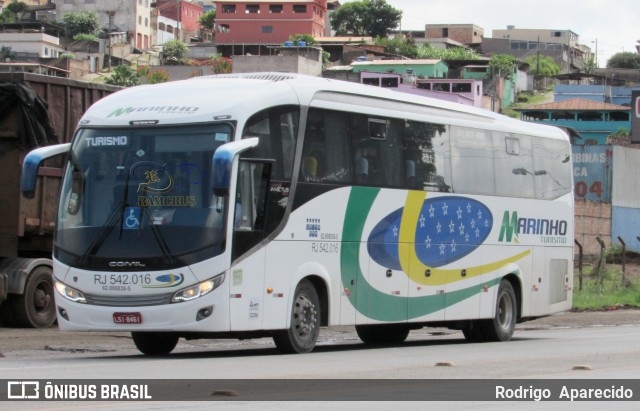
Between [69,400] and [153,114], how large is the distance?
5.96 meters

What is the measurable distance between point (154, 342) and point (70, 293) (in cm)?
176

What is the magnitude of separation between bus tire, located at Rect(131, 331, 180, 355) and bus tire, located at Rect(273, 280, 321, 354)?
4.91 ft

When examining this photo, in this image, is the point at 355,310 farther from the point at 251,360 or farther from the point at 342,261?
the point at 251,360

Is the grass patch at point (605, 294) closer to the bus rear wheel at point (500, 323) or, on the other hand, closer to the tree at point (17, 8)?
the bus rear wheel at point (500, 323)

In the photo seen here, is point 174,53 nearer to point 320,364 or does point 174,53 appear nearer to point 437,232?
point 437,232

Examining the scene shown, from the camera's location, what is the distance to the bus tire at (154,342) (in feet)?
53.1

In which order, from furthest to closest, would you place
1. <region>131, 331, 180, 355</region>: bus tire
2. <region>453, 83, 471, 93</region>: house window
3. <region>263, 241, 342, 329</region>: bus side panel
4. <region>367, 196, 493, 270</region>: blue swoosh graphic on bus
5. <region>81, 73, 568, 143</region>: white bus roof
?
<region>453, 83, 471, 93</region>: house window
<region>367, 196, 493, 270</region>: blue swoosh graphic on bus
<region>131, 331, 180, 355</region>: bus tire
<region>263, 241, 342, 329</region>: bus side panel
<region>81, 73, 568, 143</region>: white bus roof

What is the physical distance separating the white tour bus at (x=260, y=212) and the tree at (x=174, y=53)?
102 metres

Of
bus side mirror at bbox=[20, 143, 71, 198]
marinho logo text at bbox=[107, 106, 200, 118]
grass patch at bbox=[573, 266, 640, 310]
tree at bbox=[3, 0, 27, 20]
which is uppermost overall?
tree at bbox=[3, 0, 27, 20]

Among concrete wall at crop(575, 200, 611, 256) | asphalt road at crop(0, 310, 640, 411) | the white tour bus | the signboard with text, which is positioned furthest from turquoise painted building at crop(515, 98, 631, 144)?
the white tour bus

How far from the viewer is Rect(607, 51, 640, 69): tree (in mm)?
150875

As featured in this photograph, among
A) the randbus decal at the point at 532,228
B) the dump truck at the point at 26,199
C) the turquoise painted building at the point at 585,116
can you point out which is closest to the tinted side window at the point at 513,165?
the randbus decal at the point at 532,228

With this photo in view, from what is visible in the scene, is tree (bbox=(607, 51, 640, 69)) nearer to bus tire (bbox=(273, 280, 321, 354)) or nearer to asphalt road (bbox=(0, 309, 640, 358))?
asphalt road (bbox=(0, 309, 640, 358))

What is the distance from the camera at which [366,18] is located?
Result: 15675 cm
